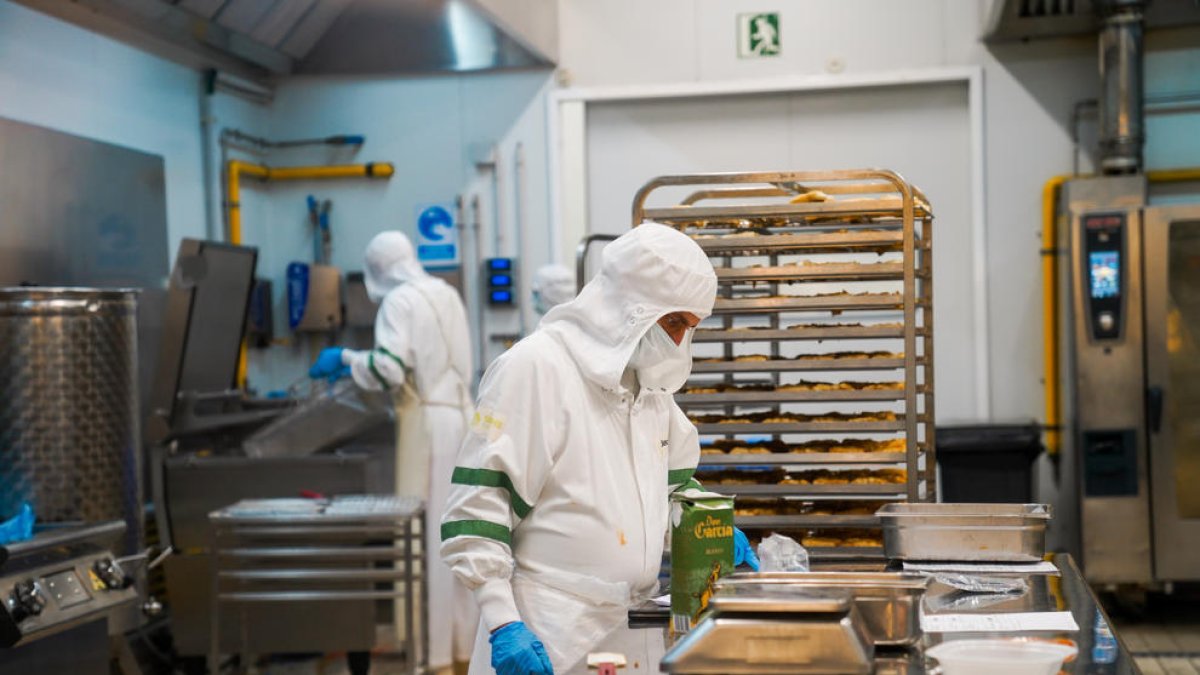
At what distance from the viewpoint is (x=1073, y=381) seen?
5.13 m

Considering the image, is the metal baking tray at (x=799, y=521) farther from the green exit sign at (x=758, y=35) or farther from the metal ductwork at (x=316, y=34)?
the green exit sign at (x=758, y=35)

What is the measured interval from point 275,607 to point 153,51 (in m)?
2.34

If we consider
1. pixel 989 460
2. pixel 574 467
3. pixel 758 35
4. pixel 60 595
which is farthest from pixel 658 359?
pixel 758 35

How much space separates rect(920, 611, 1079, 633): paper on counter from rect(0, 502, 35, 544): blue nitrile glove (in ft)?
6.75

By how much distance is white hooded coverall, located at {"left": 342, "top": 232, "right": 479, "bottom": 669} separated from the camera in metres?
4.65

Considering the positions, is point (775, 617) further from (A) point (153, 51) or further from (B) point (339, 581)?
(A) point (153, 51)

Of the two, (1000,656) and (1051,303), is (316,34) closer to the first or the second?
(1051,303)

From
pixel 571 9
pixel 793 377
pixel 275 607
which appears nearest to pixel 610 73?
pixel 571 9

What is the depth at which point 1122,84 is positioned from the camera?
522 centimetres

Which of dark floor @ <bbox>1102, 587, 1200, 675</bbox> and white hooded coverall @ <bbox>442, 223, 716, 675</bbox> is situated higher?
white hooded coverall @ <bbox>442, 223, 716, 675</bbox>

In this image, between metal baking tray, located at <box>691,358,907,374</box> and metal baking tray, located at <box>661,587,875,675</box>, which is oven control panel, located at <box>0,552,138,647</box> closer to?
metal baking tray, located at <box>691,358,907,374</box>

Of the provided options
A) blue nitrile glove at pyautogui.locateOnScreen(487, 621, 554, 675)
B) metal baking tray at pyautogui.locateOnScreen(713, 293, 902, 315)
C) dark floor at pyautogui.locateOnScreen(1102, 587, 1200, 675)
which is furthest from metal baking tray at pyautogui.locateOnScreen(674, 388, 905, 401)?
dark floor at pyautogui.locateOnScreen(1102, 587, 1200, 675)

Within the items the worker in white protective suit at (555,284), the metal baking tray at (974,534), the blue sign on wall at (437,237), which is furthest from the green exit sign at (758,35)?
the metal baking tray at (974,534)

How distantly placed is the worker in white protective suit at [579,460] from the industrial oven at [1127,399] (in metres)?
3.22
